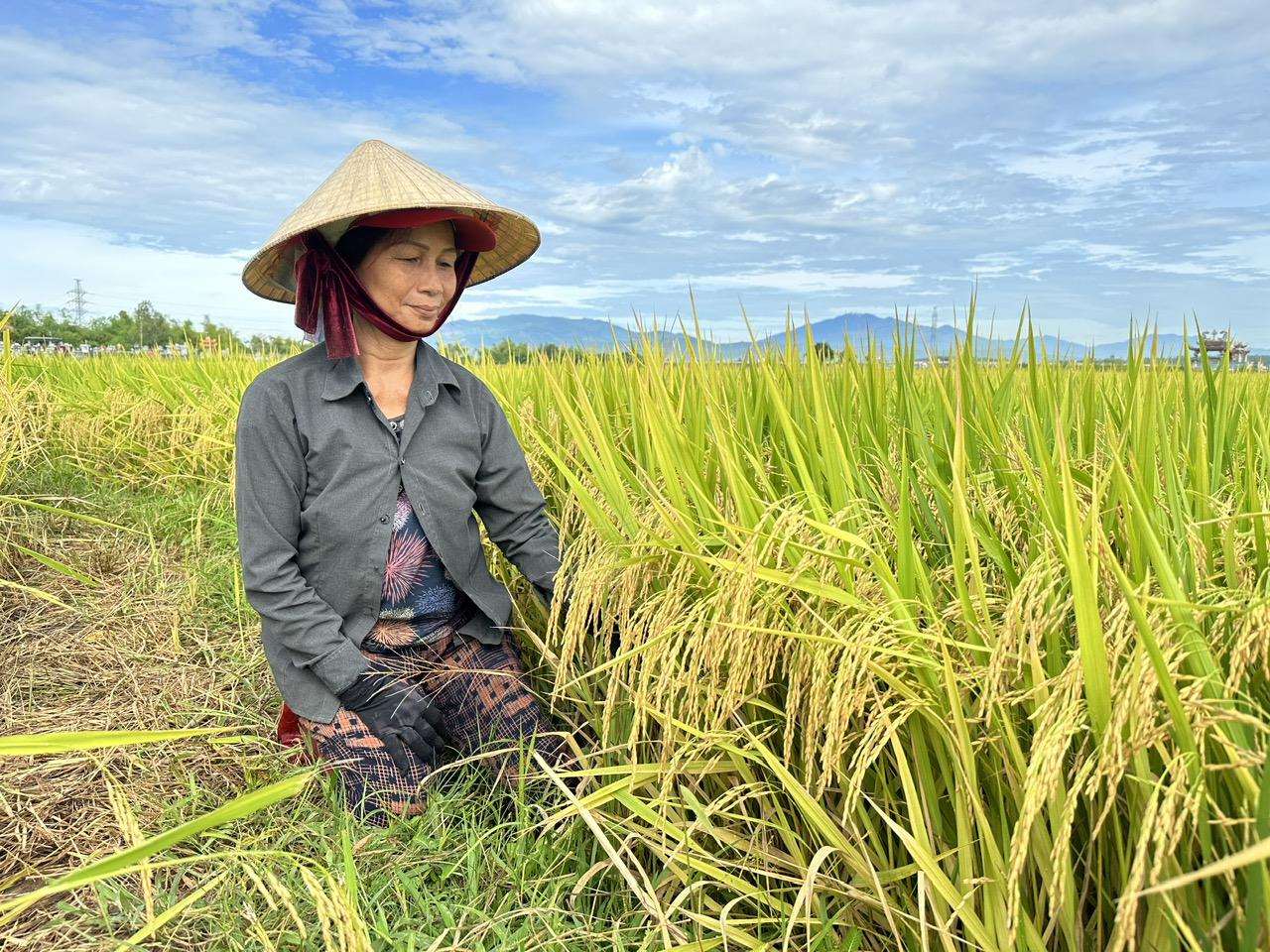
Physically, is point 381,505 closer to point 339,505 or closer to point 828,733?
point 339,505

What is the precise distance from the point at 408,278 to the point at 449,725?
1242mm

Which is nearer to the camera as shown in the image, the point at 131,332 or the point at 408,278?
the point at 408,278

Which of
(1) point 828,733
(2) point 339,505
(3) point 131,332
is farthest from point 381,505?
(3) point 131,332

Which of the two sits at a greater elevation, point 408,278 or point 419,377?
point 408,278

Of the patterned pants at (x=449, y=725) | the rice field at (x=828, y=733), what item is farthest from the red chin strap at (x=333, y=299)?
the patterned pants at (x=449, y=725)

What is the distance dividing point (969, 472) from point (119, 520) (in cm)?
480

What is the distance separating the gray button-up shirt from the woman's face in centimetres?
17

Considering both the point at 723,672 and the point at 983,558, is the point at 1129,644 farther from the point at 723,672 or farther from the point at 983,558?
the point at 723,672

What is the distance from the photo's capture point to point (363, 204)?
86.9 inches

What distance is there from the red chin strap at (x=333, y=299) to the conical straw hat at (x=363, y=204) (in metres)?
0.07

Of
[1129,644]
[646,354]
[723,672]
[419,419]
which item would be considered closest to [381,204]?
[419,419]

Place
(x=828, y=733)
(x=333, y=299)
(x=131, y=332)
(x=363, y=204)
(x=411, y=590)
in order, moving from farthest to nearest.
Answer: (x=131, y=332), (x=411, y=590), (x=333, y=299), (x=363, y=204), (x=828, y=733)

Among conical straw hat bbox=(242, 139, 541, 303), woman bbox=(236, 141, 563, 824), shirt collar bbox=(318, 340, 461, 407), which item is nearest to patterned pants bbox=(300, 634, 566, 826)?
woman bbox=(236, 141, 563, 824)

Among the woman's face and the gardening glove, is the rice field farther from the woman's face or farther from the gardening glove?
the woman's face
